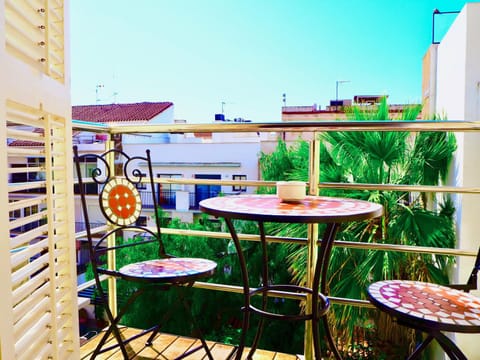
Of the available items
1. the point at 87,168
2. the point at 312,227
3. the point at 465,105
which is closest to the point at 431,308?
the point at 312,227

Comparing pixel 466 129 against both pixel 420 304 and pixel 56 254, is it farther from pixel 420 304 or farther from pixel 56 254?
pixel 56 254

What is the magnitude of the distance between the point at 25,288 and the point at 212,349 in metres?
1.26

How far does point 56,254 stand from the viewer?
1.15 meters

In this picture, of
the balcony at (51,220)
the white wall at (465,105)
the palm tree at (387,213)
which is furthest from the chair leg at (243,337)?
the palm tree at (387,213)

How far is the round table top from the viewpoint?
114 centimetres

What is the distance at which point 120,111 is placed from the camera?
17.2m

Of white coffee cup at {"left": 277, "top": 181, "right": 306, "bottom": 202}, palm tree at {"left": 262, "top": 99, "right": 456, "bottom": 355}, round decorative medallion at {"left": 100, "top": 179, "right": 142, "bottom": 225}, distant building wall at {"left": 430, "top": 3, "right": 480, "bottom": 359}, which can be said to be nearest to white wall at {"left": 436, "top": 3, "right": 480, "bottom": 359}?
distant building wall at {"left": 430, "top": 3, "right": 480, "bottom": 359}

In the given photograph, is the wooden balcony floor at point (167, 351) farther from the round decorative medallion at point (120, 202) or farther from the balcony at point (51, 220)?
the round decorative medallion at point (120, 202)

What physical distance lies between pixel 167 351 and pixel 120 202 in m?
0.78

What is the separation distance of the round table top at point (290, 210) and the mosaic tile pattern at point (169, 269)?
32 centimetres

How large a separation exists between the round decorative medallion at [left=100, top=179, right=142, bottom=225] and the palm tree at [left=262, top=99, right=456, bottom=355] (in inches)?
120

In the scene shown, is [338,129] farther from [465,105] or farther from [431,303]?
[465,105]

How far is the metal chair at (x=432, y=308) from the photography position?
1.07 meters

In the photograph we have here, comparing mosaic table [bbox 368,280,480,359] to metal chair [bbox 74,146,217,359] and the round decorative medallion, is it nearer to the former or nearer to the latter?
metal chair [bbox 74,146,217,359]
